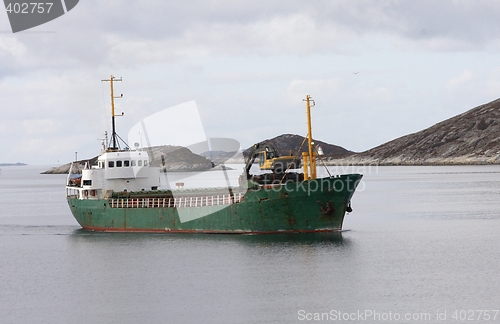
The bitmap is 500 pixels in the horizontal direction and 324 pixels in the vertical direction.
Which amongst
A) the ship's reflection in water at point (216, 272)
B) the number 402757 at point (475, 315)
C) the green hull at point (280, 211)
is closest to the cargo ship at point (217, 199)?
the green hull at point (280, 211)

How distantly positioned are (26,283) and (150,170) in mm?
19890

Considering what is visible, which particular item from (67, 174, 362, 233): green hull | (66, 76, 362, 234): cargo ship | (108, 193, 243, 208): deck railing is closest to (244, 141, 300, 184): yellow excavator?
(66, 76, 362, 234): cargo ship

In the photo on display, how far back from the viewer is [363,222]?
190 feet

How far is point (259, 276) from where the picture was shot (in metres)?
34.6

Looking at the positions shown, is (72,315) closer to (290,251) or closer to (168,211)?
(290,251)

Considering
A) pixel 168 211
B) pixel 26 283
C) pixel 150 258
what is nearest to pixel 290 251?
pixel 150 258

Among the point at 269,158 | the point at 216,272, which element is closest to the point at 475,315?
the point at 216,272

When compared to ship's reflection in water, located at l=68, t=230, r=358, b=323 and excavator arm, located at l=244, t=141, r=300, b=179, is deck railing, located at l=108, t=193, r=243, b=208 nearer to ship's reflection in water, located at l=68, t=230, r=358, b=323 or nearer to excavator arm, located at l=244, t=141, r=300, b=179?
ship's reflection in water, located at l=68, t=230, r=358, b=323

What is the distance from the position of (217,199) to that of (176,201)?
371cm

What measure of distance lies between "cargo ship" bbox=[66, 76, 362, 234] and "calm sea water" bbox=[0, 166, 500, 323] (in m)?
1.04

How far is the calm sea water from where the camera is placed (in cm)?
2825

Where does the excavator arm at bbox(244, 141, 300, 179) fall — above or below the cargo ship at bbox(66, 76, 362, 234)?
above

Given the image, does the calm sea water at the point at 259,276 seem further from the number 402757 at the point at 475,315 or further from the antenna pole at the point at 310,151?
the antenna pole at the point at 310,151

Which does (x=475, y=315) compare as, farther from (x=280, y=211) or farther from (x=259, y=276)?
(x=280, y=211)
